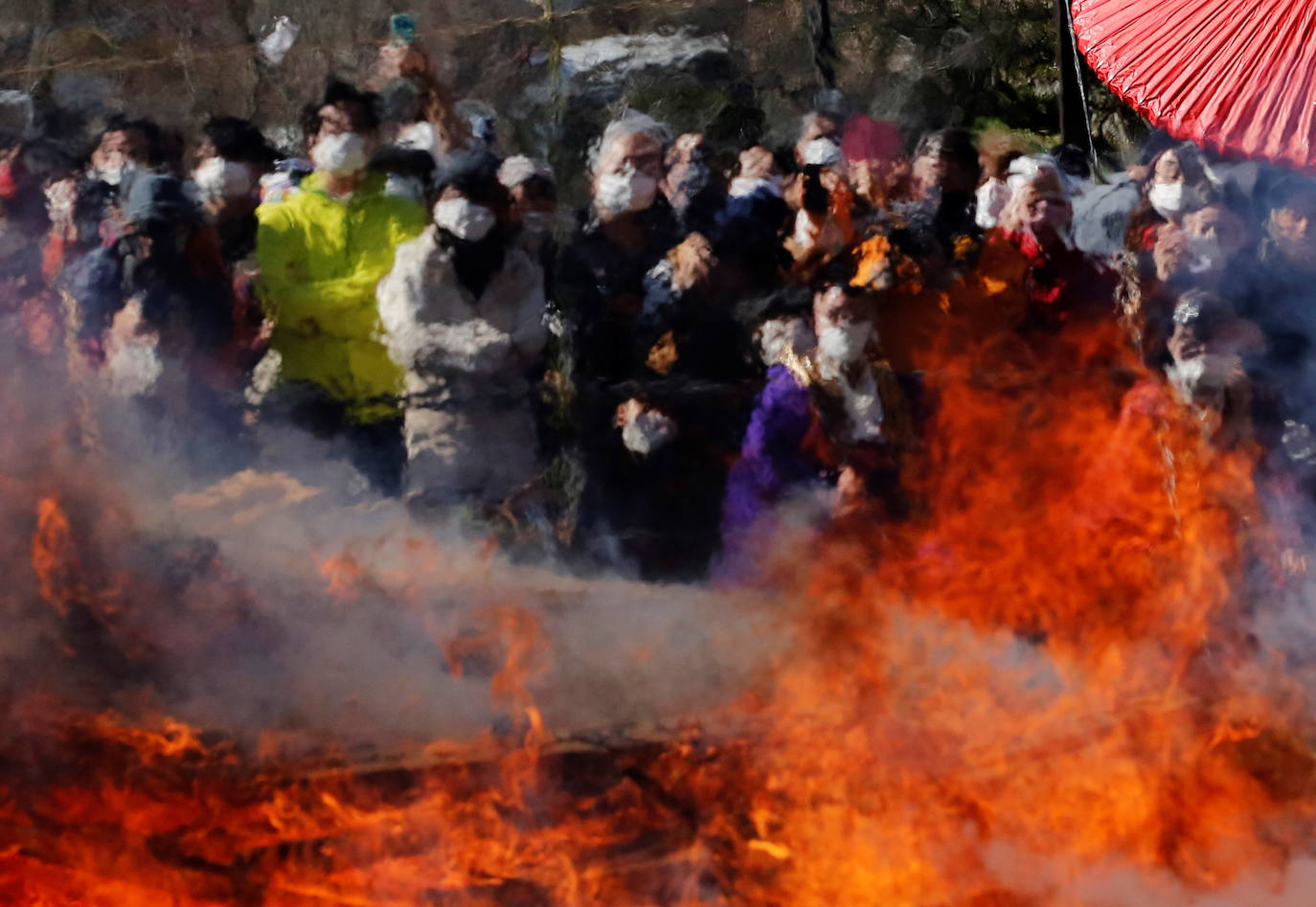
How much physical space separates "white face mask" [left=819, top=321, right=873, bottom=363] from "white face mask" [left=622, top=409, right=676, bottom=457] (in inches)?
16.1

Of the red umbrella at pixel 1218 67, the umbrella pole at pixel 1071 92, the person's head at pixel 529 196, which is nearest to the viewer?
the red umbrella at pixel 1218 67

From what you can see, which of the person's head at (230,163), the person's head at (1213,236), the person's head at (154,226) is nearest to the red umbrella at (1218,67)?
the person's head at (1213,236)

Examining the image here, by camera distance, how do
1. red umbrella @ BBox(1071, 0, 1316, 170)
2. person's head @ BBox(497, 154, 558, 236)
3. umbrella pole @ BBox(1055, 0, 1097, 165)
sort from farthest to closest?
1. umbrella pole @ BBox(1055, 0, 1097, 165)
2. person's head @ BBox(497, 154, 558, 236)
3. red umbrella @ BBox(1071, 0, 1316, 170)

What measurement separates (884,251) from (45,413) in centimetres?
203

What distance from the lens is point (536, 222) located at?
3.09 meters

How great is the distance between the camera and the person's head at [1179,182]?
3.16 m

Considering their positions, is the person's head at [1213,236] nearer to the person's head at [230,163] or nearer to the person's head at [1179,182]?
the person's head at [1179,182]

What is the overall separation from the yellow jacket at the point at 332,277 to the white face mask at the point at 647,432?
1.85ft

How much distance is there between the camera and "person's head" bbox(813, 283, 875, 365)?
312 cm

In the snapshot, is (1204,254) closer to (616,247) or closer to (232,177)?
(616,247)

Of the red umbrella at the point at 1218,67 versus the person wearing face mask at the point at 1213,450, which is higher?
the red umbrella at the point at 1218,67

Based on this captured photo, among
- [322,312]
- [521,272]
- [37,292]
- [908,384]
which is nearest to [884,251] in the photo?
[908,384]

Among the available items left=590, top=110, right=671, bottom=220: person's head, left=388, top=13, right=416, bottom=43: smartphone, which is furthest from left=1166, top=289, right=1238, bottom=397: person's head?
left=388, top=13, right=416, bottom=43: smartphone

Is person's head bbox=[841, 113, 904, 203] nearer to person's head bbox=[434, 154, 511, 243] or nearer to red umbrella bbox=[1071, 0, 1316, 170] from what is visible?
red umbrella bbox=[1071, 0, 1316, 170]
